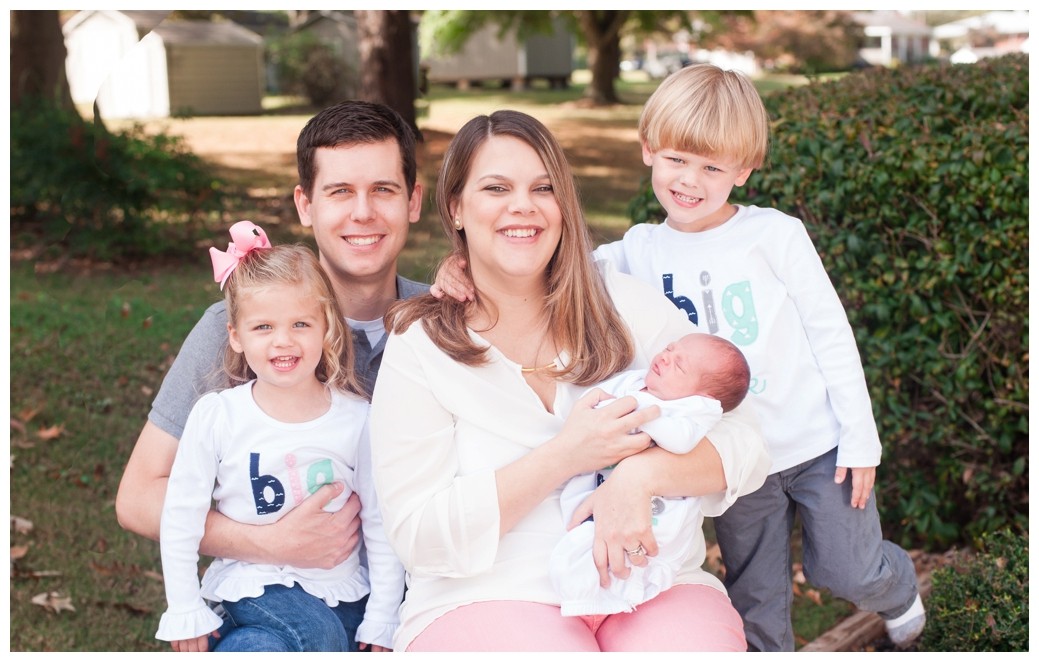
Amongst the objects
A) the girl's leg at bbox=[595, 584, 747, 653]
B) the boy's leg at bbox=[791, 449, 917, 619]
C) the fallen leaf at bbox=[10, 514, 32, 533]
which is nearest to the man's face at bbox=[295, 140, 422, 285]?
the girl's leg at bbox=[595, 584, 747, 653]

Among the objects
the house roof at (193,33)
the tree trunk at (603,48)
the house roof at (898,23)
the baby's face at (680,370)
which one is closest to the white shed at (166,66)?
the house roof at (193,33)

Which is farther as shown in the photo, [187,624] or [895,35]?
[895,35]

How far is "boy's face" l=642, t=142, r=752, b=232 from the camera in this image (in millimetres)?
3037

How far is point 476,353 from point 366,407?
0.42 metres

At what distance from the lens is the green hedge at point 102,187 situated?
→ 989cm

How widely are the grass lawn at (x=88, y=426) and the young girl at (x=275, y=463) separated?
186 centimetres

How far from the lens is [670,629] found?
2529 mm

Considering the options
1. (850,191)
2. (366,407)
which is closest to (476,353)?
(366,407)

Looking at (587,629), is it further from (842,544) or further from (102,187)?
(102,187)

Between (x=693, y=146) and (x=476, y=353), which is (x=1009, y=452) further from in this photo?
(x=476, y=353)

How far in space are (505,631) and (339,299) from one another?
1171mm

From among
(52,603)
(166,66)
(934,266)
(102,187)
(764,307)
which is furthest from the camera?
(166,66)

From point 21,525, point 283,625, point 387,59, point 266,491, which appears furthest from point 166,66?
point 283,625

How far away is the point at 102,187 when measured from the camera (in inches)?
390
